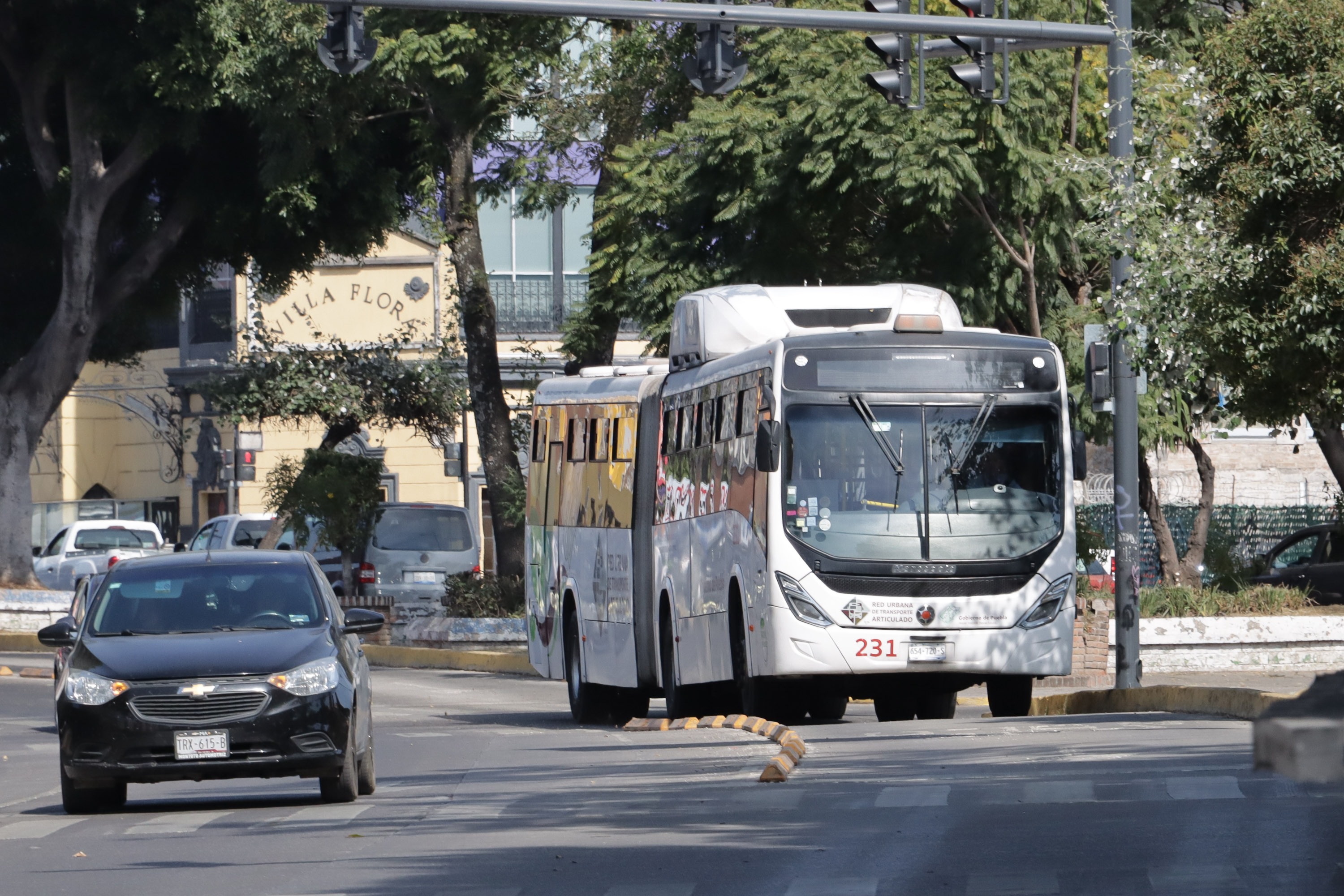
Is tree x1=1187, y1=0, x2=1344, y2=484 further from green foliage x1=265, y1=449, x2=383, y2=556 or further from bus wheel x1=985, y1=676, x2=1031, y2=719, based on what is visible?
green foliage x1=265, y1=449, x2=383, y2=556

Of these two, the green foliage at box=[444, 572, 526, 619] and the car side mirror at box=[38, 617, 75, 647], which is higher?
the car side mirror at box=[38, 617, 75, 647]

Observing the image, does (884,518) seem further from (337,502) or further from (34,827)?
(337,502)

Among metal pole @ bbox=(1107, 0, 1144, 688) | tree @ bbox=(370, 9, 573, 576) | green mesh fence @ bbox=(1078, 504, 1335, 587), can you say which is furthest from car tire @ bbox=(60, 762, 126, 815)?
green mesh fence @ bbox=(1078, 504, 1335, 587)

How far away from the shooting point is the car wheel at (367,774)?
13758 millimetres

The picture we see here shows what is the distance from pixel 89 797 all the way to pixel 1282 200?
9427 mm

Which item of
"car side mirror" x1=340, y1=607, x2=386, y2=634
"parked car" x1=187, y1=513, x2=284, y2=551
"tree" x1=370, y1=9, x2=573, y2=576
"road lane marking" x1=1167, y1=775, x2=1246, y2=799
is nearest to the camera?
"road lane marking" x1=1167, y1=775, x2=1246, y2=799

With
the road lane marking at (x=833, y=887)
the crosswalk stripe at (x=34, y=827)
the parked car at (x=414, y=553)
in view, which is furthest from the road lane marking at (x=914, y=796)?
the parked car at (x=414, y=553)

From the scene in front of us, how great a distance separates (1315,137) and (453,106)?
15.9 metres

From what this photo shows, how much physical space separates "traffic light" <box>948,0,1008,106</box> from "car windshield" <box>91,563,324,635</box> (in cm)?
688

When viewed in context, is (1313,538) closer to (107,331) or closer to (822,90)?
(822,90)

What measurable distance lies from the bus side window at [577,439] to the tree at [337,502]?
1057 centimetres

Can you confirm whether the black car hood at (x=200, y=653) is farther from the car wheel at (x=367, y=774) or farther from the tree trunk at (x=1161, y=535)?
the tree trunk at (x=1161, y=535)

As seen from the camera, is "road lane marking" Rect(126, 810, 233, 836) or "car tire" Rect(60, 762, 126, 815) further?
"car tire" Rect(60, 762, 126, 815)

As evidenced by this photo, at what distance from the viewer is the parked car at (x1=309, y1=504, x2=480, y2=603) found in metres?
35.3
